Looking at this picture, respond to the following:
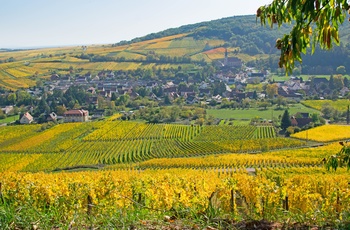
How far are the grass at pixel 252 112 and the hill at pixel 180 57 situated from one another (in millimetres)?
41546

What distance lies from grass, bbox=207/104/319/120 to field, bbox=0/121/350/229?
8819 mm

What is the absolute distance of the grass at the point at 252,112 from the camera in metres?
58.4

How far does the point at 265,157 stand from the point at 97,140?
68.5ft

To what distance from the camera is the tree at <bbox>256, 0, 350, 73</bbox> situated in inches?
122

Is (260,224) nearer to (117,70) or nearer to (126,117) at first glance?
(126,117)

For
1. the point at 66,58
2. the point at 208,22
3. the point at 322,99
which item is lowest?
the point at 322,99

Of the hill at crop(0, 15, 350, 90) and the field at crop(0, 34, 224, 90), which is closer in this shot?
the hill at crop(0, 15, 350, 90)

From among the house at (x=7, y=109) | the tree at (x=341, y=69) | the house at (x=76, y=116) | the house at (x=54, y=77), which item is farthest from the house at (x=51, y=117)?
the tree at (x=341, y=69)

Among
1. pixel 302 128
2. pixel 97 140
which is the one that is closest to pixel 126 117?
pixel 97 140

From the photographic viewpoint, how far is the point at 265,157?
107 ft

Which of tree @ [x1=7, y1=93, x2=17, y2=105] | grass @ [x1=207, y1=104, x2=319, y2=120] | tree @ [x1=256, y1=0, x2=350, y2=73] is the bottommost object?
grass @ [x1=207, y1=104, x2=319, y2=120]

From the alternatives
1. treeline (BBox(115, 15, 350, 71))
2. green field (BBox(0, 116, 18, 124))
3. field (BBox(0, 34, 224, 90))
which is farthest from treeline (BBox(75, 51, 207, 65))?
green field (BBox(0, 116, 18, 124))

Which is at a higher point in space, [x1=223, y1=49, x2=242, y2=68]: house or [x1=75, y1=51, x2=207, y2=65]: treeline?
[x1=75, y1=51, x2=207, y2=65]: treeline

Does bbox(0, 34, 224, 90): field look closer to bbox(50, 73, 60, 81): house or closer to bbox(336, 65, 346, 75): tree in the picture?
bbox(50, 73, 60, 81): house
